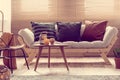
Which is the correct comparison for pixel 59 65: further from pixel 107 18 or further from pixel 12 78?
pixel 107 18

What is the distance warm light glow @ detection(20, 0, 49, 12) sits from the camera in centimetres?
683

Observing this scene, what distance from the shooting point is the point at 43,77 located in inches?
177

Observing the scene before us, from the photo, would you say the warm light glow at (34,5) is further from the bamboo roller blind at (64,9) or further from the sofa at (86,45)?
the sofa at (86,45)

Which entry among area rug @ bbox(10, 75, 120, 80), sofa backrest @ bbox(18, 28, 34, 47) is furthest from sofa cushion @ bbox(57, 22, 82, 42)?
area rug @ bbox(10, 75, 120, 80)

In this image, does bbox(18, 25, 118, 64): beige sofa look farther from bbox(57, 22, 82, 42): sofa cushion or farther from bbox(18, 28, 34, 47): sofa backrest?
bbox(57, 22, 82, 42): sofa cushion

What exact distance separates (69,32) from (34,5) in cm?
139

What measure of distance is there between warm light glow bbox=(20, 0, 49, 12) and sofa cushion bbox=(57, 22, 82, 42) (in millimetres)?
990

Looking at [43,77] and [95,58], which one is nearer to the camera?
[43,77]

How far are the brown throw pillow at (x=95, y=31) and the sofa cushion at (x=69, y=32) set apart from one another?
0.18 m

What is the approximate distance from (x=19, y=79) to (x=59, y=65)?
1452 mm

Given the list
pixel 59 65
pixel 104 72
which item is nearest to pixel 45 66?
pixel 59 65

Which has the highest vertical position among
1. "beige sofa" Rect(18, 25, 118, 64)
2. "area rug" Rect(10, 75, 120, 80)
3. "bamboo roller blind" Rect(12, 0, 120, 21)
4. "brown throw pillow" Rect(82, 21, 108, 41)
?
"bamboo roller blind" Rect(12, 0, 120, 21)

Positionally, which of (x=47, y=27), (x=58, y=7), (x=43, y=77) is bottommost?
(x=43, y=77)

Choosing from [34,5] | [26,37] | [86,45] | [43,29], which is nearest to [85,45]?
[86,45]
